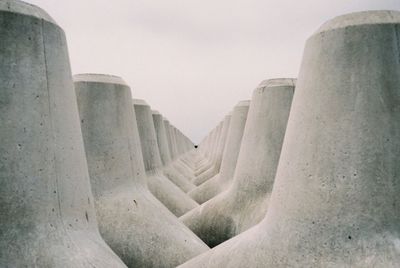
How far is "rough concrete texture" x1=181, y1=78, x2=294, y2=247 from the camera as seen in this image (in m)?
6.59

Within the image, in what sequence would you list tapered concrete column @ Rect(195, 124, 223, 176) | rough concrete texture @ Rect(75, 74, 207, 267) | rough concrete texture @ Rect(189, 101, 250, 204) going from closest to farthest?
rough concrete texture @ Rect(75, 74, 207, 267) < rough concrete texture @ Rect(189, 101, 250, 204) < tapered concrete column @ Rect(195, 124, 223, 176)

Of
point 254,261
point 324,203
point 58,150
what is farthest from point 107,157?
point 324,203

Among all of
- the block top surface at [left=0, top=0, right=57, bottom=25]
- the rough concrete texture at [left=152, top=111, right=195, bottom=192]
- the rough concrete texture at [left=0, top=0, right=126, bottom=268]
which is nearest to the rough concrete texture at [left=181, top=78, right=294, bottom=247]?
the rough concrete texture at [left=0, top=0, right=126, bottom=268]

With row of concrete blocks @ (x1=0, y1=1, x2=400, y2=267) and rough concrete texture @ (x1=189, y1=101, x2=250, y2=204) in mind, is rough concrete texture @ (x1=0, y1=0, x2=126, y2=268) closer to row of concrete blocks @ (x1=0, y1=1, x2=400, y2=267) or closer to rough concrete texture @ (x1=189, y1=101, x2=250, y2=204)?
row of concrete blocks @ (x1=0, y1=1, x2=400, y2=267)

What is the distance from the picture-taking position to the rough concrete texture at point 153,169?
8.50 metres

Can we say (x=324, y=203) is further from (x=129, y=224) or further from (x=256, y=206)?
(x=256, y=206)

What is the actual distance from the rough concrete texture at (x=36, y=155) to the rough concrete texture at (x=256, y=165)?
3353mm

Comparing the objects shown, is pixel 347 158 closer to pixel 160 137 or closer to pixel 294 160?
pixel 294 160

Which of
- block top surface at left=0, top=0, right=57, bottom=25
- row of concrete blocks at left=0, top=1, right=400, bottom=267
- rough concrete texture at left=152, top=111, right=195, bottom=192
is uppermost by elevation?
block top surface at left=0, top=0, right=57, bottom=25

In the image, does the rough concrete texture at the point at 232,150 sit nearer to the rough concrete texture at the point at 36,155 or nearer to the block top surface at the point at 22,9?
the rough concrete texture at the point at 36,155

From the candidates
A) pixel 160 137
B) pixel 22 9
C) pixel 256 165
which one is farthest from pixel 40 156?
pixel 160 137

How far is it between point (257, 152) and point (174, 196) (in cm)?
234

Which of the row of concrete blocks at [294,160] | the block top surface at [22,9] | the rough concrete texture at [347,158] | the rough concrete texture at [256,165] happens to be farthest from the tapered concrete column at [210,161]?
the block top surface at [22,9]

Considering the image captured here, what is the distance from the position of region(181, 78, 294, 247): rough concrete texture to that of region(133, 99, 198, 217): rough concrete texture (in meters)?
1.17
